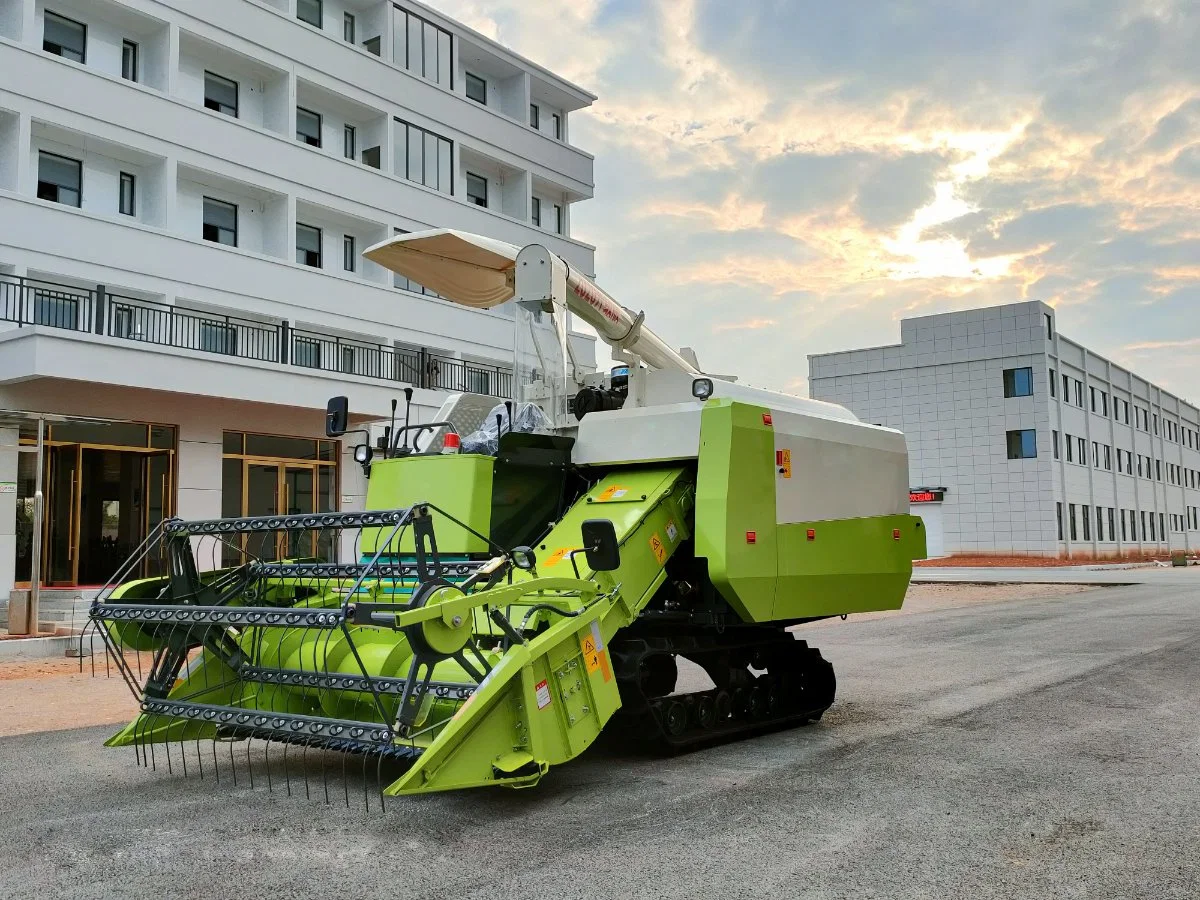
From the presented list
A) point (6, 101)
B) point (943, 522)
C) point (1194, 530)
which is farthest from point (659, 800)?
point (1194, 530)

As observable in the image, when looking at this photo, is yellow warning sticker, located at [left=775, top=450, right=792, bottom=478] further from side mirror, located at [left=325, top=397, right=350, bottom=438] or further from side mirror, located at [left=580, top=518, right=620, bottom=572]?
side mirror, located at [left=325, top=397, right=350, bottom=438]

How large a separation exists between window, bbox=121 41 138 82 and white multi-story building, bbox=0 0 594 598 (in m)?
0.04

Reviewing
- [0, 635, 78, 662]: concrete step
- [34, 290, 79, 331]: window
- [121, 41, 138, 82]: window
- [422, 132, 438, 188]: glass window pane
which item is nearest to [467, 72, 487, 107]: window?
[422, 132, 438, 188]: glass window pane

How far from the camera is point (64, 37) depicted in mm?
21609

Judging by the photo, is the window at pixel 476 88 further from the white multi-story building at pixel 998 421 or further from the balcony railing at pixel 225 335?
the white multi-story building at pixel 998 421

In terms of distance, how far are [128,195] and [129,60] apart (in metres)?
2.92

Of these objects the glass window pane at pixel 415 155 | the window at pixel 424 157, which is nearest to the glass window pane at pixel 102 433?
the window at pixel 424 157

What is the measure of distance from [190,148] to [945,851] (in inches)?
855

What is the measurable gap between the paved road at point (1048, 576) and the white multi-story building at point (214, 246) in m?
16.0

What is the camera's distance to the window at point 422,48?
1127 inches

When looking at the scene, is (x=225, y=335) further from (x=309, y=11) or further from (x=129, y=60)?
(x=309, y=11)

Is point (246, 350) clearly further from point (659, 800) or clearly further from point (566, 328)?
point (659, 800)

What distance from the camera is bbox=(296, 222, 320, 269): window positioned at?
25922mm

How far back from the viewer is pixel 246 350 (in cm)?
2300
